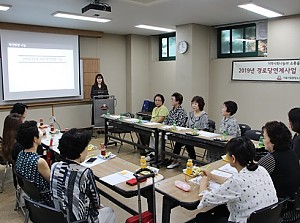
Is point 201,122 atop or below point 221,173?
atop

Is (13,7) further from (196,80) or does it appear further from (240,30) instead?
(240,30)

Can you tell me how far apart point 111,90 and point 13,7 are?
3.67m

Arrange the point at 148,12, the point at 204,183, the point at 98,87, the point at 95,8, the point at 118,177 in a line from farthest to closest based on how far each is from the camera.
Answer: the point at 98,87
the point at 148,12
the point at 95,8
the point at 118,177
the point at 204,183

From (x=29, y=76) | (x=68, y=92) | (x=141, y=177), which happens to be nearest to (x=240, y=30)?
(x=68, y=92)

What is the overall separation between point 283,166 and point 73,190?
1488 millimetres

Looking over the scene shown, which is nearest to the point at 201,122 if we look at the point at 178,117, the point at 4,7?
the point at 178,117

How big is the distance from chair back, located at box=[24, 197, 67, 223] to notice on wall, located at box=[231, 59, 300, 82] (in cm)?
504

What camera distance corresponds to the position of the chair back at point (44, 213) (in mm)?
1659

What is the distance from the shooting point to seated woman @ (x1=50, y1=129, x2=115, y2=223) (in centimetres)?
180

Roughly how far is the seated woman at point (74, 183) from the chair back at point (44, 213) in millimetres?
95

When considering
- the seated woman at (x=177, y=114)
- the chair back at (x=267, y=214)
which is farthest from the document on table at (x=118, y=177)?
the seated woman at (x=177, y=114)

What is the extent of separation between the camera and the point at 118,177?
2.43 meters

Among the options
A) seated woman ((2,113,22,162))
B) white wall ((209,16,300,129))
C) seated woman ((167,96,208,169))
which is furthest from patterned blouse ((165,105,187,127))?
seated woman ((2,113,22,162))

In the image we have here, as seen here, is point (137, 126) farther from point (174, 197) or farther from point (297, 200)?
point (297, 200)
